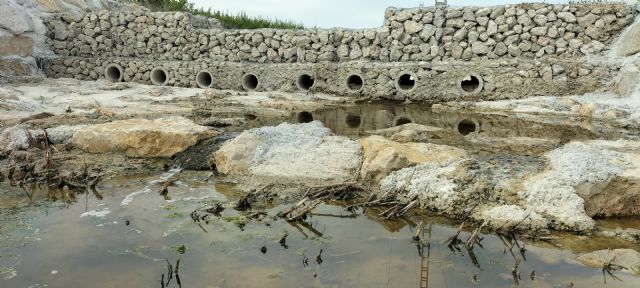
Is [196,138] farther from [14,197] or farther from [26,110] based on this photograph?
[26,110]

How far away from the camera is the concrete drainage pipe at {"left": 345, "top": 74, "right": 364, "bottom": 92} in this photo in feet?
43.3

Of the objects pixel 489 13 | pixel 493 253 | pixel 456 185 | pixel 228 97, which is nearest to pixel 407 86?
pixel 489 13

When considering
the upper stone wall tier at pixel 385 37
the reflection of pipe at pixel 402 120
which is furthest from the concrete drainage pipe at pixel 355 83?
the reflection of pipe at pixel 402 120

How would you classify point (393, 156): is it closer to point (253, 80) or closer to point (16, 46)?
point (253, 80)

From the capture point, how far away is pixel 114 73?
15023 millimetres

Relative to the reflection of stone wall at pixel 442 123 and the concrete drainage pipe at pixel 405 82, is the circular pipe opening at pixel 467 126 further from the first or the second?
the concrete drainage pipe at pixel 405 82

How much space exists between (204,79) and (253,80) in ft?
4.91

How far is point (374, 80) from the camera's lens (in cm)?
1296

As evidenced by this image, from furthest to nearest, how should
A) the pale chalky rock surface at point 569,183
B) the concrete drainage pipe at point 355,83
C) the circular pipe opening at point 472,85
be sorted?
the concrete drainage pipe at point 355,83 < the circular pipe opening at point 472,85 < the pale chalky rock surface at point 569,183

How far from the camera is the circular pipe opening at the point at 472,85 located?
12.1m

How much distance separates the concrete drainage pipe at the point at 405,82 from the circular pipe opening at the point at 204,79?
5452 mm

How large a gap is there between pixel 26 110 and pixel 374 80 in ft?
26.6

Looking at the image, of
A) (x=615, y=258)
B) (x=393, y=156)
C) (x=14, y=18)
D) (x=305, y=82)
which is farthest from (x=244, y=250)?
(x=14, y=18)

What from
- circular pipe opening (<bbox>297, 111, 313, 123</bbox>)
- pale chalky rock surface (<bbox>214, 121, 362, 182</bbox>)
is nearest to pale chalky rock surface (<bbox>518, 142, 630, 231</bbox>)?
pale chalky rock surface (<bbox>214, 121, 362, 182</bbox>)
